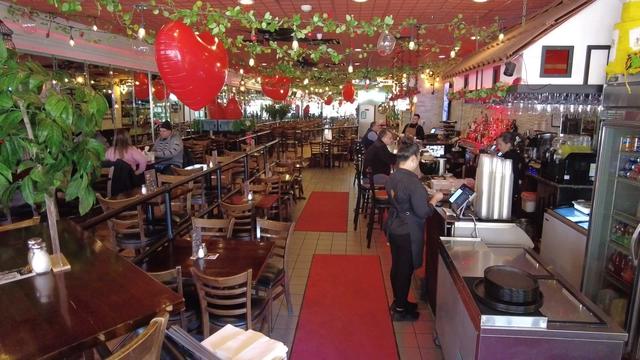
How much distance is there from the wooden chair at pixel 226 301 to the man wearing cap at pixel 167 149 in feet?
15.4

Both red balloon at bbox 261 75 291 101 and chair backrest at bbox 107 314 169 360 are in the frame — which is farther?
red balloon at bbox 261 75 291 101

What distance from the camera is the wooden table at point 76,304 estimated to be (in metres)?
1.43

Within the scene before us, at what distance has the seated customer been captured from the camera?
593cm

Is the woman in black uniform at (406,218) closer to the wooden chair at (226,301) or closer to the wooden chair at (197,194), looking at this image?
the wooden chair at (226,301)

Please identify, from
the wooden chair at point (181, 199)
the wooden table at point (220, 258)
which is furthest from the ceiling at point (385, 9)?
the wooden table at point (220, 258)

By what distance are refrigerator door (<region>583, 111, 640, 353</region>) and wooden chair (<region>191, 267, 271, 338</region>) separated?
2.75 meters

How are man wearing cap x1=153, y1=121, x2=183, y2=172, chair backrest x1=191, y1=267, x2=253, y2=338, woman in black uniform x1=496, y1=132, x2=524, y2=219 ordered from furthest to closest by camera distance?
man wearing cap x1=153, y1=121, x2=183, y2=172
woman in black uniform x1=496, y1=132, x2=524, y2=219
chair backrest x1=191, y1=267, x2=253, y2=338

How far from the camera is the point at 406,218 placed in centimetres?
368

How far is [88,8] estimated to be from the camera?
21.5 feet

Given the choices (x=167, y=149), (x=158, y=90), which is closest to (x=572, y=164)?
(x=167, y=149)

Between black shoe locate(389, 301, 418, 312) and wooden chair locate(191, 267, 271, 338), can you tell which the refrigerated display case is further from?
wooden chair locate(191, 267, 271, 338)

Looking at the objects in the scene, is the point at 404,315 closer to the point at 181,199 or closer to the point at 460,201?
the point at 460,201

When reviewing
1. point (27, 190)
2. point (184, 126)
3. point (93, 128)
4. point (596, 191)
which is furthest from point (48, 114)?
point (184, 126)

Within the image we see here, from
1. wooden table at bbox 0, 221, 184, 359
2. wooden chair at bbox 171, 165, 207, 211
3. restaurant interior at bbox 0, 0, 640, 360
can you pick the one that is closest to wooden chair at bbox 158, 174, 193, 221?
restaurant interior at bbox 0, 0, 640, 360
